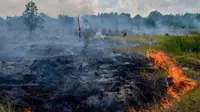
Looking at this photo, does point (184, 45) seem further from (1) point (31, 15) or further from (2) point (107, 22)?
(2) point (107, 22)

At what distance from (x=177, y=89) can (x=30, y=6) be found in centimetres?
3683

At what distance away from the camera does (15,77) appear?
1505 cm

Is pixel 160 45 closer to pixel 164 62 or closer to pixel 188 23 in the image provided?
pixel 164 62

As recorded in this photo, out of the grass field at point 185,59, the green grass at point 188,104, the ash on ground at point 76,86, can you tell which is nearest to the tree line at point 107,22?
the grass field at point 185,59

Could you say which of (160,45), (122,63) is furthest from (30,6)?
(122,63)

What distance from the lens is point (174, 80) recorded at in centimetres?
1520

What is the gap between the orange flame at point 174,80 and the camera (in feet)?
45.6

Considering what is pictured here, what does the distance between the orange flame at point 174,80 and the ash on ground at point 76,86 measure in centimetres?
66

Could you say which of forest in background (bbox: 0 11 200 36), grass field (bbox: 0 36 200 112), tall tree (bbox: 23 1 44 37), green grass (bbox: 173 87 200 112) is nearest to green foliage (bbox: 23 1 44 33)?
tall tree (bbox: 23 1 44 37)

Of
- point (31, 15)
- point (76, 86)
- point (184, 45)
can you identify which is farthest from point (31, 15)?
point (76, 86)

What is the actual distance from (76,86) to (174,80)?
4.56m

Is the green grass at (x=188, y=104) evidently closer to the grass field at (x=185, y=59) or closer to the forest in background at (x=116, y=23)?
the grass field at (x=185, y=59)

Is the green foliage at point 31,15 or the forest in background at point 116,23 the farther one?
the forest in background at point 116,23

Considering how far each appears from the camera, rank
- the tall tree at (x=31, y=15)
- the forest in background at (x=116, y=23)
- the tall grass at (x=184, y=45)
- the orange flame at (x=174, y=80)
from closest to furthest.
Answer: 1. the orange flame at (x=174, y=80)
2. the tall grass at (x=184, y=45)
3. the tall tree at (x=31, y=15)
4. the forest in background at (x=116, y=23)
